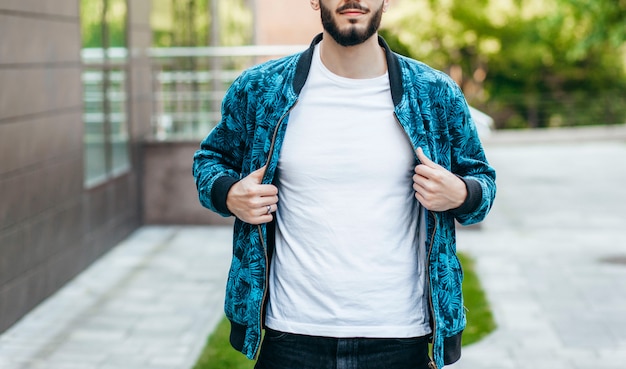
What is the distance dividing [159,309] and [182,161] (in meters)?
4.22

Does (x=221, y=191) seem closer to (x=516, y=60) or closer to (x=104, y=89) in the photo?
(x=104, y=89)

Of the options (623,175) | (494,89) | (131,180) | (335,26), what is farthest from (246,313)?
(494,89)

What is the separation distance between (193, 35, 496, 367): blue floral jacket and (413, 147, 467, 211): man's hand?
45 millimetres

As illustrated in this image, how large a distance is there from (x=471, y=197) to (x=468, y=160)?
16 cm

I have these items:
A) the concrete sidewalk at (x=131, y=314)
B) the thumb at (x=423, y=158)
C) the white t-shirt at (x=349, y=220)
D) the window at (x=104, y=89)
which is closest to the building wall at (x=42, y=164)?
the concrete sidewalk at (x=131, y=314)

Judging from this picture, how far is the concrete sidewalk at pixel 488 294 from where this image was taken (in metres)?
6.57

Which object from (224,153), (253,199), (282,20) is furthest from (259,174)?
(282,20)

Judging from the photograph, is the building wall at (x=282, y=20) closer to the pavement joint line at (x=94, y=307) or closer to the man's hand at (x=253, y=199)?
the pavement joint line at (x=94, y=307)

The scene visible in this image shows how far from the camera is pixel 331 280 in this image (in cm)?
271

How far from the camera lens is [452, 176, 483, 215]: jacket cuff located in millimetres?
2686

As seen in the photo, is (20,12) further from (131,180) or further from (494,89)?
(494,89)

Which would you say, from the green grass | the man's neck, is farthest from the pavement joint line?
the man's neck

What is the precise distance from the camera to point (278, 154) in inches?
107

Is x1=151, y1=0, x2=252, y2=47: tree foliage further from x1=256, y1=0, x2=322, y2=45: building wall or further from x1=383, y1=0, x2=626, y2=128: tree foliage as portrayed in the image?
x1=383, y1=0, x2=626, y2=128: tree foliage
